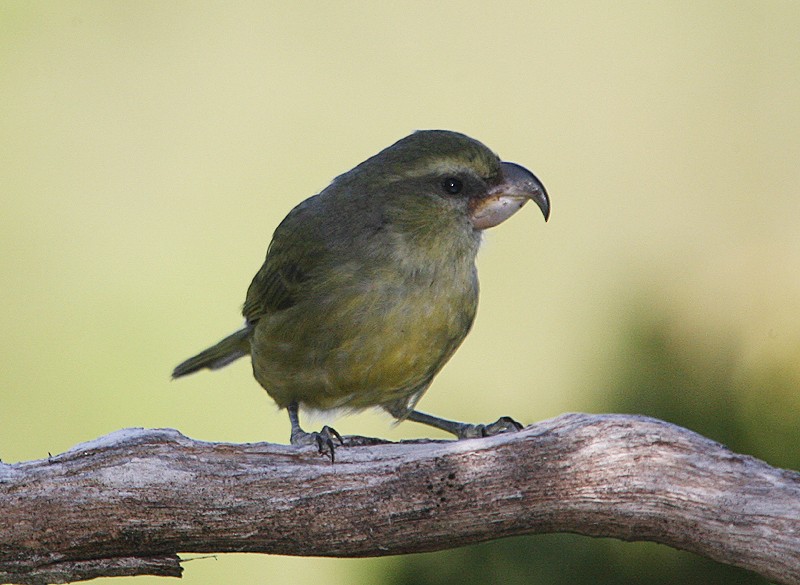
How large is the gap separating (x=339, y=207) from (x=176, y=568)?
1.37 metres

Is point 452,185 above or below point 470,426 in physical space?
above

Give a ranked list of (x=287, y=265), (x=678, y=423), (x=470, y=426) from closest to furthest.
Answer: (x=470, y=426) < (x=287, y=265) < (x=678, y=423)

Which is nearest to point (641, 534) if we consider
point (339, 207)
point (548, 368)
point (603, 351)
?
point (339, 207)

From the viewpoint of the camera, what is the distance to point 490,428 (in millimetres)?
3541

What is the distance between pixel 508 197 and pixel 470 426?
0.82 m

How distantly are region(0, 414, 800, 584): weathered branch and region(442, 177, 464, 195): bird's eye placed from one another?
2.95ft

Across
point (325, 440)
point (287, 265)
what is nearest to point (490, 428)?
point (325, 440)


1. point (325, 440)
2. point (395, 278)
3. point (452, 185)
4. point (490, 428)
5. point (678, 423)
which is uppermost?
point (452, 185)

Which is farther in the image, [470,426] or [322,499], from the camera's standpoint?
[470,426]

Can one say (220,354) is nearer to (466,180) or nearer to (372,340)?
(372,340)

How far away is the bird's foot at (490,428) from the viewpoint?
3452 mm

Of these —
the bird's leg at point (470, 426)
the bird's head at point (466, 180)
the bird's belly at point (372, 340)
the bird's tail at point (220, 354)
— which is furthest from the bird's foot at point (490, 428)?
the bird's tail at point (220, 354)

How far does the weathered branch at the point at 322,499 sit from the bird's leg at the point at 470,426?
351 mm

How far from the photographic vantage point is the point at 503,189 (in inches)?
137
